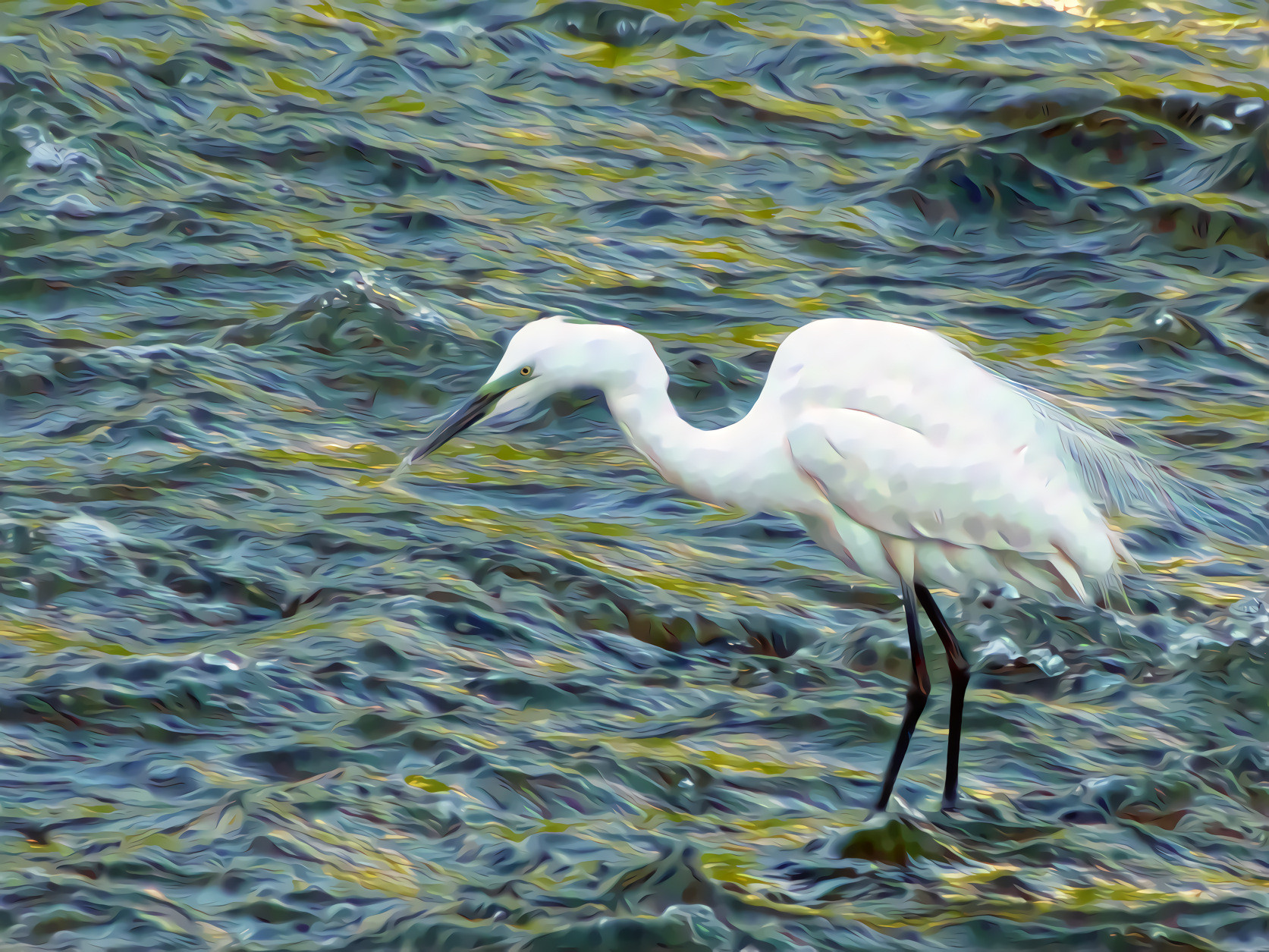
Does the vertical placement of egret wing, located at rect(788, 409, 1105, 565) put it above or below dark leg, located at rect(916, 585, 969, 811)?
above

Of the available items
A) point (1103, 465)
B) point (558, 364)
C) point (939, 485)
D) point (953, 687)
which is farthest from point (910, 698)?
point (558, 364)

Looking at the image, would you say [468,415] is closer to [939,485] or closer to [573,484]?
[939,485]

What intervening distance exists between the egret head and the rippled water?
2.82 ft

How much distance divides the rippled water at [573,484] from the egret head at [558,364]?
860 mm

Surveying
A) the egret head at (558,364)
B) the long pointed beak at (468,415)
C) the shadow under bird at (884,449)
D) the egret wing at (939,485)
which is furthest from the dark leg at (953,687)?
the long pointed beak at (468,415)

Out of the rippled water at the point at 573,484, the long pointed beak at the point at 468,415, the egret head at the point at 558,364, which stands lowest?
the rippled water at the point at 573,484

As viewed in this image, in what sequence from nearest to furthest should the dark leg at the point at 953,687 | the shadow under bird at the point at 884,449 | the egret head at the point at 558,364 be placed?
the egret head at the point at 558,364
the shadow under bird at the point at 884,449
the dark leg at the point at 953,687

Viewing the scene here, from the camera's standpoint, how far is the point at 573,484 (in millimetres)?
6172

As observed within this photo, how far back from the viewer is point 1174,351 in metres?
7.23

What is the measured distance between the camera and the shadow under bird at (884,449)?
422 cm

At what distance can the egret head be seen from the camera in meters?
4.07

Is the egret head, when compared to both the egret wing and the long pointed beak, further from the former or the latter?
the egret wing

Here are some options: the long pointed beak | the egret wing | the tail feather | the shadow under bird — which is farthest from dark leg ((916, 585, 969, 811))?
the long pointed beak

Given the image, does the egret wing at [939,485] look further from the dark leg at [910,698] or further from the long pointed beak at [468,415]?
the long pointed beak at [468,415]
